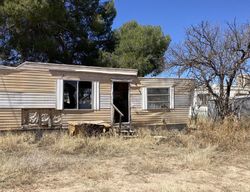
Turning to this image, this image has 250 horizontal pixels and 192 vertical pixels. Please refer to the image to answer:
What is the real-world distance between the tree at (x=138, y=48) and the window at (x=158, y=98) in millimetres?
6879

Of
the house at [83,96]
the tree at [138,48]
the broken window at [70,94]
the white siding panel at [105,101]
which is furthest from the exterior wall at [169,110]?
the tree at [138,48]

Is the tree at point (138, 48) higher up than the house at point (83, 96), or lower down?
higher up

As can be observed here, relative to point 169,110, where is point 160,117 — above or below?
below

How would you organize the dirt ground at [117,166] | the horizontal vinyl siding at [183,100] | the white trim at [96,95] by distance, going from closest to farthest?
1. the dirt ground at [117,166]
2. the white trim at [96,95]
3. the horizontal vinyl siding at [183,100]

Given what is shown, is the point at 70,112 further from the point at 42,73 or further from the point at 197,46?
the point at 197,46

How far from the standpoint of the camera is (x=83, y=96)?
1412 cm

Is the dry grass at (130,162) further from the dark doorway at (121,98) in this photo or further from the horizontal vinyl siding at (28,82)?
the dark doorway at (121,98)

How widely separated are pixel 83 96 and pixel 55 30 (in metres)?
8.09

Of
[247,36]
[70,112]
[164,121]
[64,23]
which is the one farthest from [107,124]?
[64,23]

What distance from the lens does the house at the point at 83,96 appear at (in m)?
12.8

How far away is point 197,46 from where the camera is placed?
1573 cm

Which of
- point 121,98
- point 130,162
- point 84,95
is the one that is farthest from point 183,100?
point 130,162

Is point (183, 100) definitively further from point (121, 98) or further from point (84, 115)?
point (84, 115)

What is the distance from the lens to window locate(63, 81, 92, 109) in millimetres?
13773
